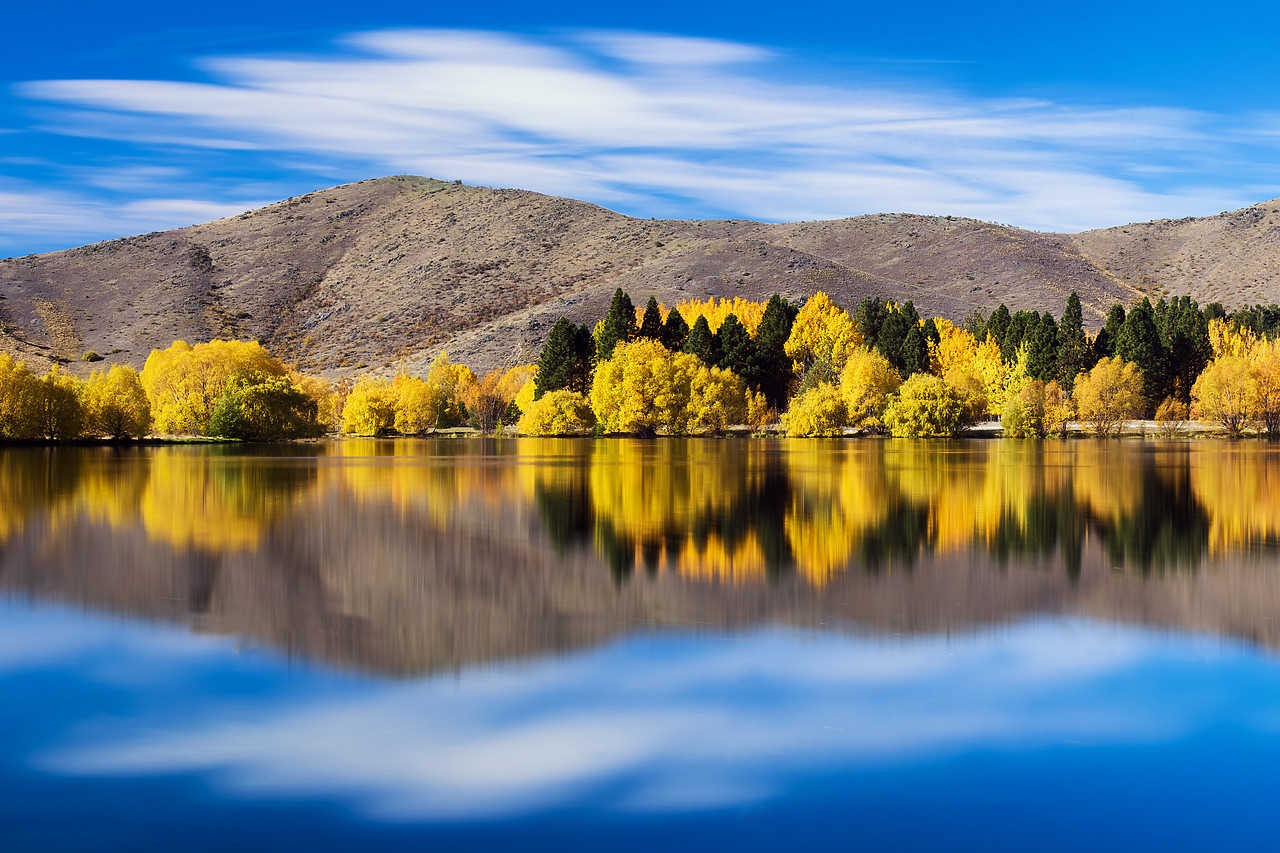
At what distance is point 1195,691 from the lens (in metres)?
9.16

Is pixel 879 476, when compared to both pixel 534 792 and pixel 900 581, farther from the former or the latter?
pixel 534 792

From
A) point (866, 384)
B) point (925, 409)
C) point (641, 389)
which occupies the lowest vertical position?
point (925, 409)

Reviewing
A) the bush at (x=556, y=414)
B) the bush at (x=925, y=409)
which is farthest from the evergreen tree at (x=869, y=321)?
the bush at (x=556, y=414)

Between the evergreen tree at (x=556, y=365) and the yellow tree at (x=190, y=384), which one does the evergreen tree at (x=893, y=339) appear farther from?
the yellow tree at (x=190, y=384)

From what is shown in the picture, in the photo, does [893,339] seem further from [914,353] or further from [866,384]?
[866,384]

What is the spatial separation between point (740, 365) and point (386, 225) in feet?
387

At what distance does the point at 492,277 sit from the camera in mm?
172750

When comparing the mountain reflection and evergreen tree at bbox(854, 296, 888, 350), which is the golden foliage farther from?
the mountain reflection

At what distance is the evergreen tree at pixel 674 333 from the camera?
10344 centimetres

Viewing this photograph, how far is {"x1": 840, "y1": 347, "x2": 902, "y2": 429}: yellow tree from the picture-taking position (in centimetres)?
8944

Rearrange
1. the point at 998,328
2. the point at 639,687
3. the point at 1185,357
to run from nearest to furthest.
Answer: the point at 639,687
the point at 1185,357
the point at 998,328

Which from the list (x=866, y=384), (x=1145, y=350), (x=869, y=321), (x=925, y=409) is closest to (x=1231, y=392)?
(x=1145, y=350)

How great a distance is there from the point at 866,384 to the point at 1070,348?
2237cm

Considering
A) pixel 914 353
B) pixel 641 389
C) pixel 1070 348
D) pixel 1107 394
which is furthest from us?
pixel 914 353
